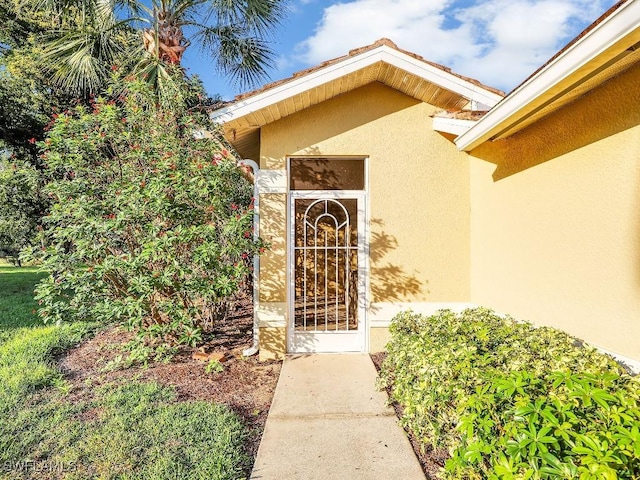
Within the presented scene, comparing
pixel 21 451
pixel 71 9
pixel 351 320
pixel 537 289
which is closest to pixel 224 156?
pixel 351 320

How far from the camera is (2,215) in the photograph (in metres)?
13.8

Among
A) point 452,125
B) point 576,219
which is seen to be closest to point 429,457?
point 576,219

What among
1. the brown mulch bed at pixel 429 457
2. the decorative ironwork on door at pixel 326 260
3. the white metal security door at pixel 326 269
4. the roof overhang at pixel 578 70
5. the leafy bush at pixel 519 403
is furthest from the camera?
the decorative ironwork on door at pixel 326 260

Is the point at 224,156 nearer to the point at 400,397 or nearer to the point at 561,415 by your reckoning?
the point at 400,397

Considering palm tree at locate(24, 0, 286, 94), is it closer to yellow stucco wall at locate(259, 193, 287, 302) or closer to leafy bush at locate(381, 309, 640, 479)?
yellow stucco wall at locate(259, 193, 287, 302)

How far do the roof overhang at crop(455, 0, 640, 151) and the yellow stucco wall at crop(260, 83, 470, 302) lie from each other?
71.9 inches

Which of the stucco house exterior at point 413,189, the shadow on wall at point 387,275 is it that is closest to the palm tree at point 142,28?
the stucco house exterior at point 413,189

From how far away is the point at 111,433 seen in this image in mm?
3793

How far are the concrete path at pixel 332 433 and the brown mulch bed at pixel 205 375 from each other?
0.67 feet

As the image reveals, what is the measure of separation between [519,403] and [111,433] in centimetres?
381

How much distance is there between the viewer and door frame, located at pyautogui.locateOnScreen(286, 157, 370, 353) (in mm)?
6375

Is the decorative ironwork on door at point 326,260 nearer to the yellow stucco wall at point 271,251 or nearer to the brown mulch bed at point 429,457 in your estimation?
the yellow stucco wall at point 271,251

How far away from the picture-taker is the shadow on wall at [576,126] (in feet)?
10.7

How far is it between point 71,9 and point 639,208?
11.0m
